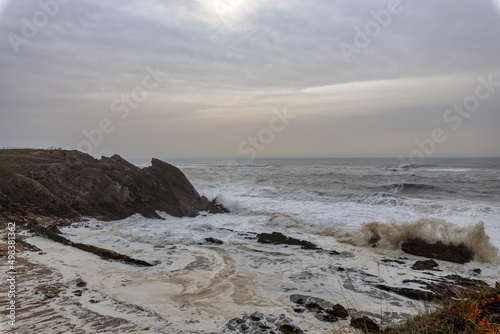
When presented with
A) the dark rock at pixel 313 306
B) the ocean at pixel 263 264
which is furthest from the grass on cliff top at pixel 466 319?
the dark rock at pixel 313 306

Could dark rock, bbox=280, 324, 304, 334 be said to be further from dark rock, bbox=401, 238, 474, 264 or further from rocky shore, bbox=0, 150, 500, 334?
dark rock, bbox=401, 238, 474, 264

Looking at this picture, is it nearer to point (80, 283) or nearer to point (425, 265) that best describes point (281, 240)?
point (425, 265)

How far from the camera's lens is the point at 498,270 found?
855cm

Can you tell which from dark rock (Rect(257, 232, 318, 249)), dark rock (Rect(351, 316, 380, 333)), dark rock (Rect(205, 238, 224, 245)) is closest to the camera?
dark rock (Rect(351, 316, 380, 333))

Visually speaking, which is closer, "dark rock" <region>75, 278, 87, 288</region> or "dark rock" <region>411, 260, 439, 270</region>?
"dark rock" <region>75, 278, 87, 288</region>

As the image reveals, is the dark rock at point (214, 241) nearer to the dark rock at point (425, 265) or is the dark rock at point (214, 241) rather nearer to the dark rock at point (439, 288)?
the dark rock at point (439, 288)

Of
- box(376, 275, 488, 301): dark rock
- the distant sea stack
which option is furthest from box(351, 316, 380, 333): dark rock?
the distant sea stack

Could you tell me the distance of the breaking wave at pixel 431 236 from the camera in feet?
30.5

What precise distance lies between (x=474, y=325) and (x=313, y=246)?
757 cm

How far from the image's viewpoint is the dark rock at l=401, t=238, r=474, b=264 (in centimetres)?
923

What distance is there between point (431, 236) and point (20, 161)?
19.9m

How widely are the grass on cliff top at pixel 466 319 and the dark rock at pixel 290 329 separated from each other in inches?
70.2

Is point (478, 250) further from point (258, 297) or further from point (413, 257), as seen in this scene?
point (258, 297)

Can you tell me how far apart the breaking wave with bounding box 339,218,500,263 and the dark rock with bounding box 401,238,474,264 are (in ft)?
0.53
